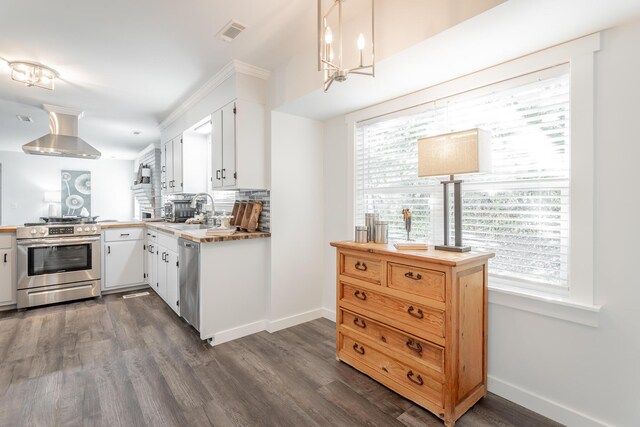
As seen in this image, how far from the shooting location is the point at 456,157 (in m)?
1.87

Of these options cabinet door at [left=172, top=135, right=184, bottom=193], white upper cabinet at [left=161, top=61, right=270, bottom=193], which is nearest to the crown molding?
white upper cabinet at [left=161, top=61, right=270, bottom=193]

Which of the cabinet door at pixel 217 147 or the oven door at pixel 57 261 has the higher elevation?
the cabinet door at pixel 217 147

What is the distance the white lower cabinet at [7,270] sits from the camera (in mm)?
3629

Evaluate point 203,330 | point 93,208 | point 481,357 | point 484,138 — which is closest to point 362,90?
point 484,138

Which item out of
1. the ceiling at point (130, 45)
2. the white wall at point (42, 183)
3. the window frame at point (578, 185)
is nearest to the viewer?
the window frame at point (578, 185)

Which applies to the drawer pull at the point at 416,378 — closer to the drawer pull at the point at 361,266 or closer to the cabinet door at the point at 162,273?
the drawer pull at the point at 361,266

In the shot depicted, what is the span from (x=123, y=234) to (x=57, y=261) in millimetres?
779

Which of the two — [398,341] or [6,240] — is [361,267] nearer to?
[398,341]

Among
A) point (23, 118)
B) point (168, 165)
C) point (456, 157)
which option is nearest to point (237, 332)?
point (456, 157)

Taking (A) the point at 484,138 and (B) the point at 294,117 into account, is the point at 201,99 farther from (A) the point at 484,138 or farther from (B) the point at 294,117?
(A) the point at 484,138

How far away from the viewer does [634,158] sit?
1.54m

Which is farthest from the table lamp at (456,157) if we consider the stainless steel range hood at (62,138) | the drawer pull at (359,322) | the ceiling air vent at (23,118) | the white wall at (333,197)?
the ceiling air vent at (23,118)

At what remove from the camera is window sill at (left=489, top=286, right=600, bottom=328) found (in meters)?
1.66

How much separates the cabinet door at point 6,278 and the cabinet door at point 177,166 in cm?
195
